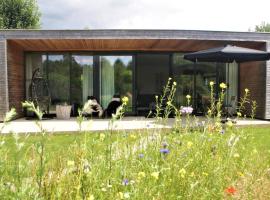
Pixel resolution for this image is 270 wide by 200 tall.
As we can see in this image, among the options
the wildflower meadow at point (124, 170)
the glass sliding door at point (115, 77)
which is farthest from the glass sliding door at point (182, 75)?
the wildflower meadow at point (124, 170)

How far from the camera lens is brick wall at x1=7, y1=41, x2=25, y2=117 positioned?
1071cm

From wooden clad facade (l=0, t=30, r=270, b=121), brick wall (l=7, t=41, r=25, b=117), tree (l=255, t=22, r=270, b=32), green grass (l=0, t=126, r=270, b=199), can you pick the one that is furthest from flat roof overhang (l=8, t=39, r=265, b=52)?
tree (l=255, t=22, r=270, b=32)

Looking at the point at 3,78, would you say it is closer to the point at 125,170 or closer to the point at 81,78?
the point at 81,78

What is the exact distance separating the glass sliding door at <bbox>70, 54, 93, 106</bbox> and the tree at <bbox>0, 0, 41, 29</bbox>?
2477 cm

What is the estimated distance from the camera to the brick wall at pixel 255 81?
36.6 feet

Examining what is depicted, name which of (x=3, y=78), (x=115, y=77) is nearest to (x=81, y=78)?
(x=115, y=77)

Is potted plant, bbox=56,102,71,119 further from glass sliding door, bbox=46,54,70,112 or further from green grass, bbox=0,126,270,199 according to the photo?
green grass, bbox=0,126,270,199

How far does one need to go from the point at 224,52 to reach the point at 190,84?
14.8 ft

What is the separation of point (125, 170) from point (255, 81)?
1042 centimetres

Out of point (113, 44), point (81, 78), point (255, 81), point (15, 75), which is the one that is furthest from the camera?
point (81, 78)

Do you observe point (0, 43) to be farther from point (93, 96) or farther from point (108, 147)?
point (108, 147)

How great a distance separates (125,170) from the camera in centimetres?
234

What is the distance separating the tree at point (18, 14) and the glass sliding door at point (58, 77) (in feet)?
80.6

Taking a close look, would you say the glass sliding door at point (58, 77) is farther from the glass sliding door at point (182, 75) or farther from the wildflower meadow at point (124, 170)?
the wildflower meadow at point (124, 170)
